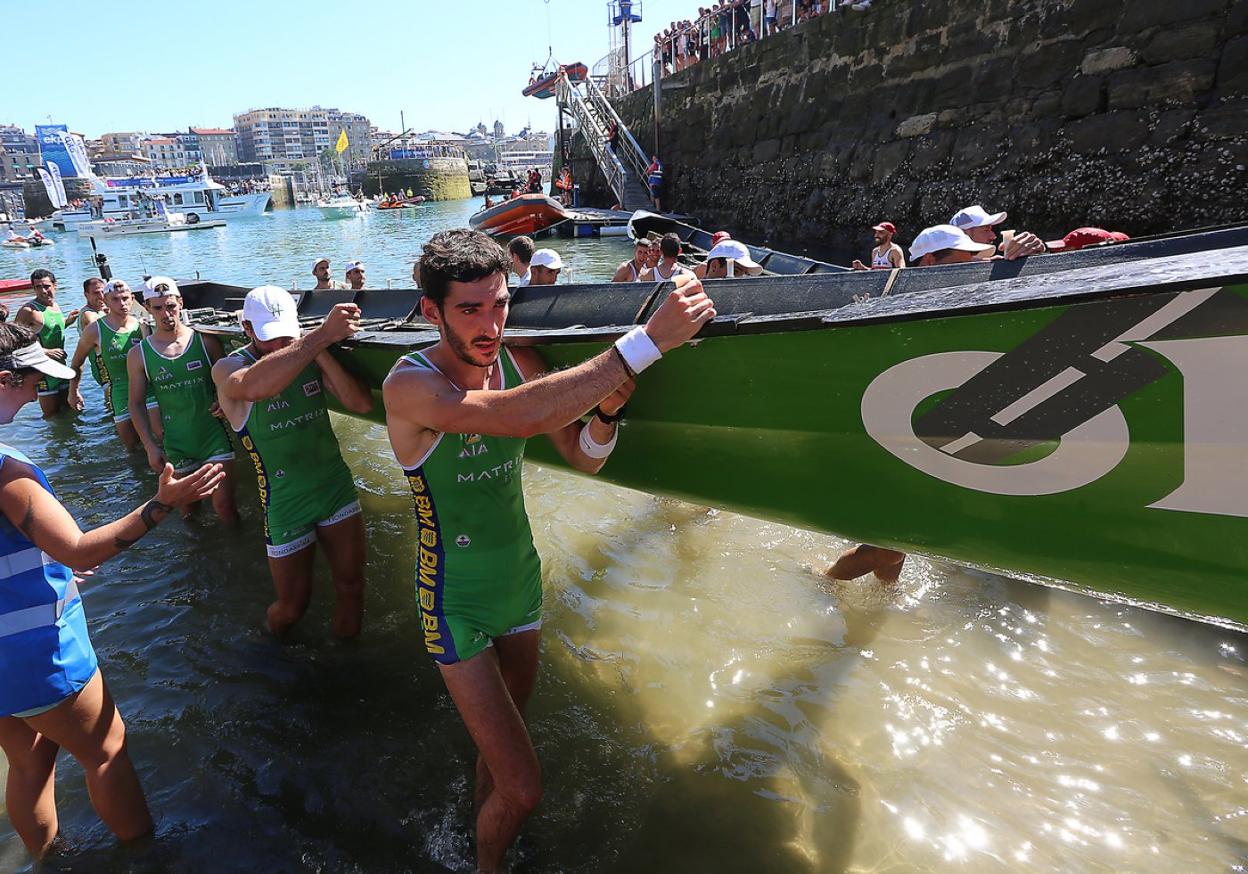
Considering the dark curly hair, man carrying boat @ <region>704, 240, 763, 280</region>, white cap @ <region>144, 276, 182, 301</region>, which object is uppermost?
the dark curly hair

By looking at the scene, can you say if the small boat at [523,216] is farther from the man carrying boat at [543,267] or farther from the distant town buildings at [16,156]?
the distant town buildings at [16,156]

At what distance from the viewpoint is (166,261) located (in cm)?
3381

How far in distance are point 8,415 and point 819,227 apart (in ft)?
60.7

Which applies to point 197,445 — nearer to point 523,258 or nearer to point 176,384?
point 176,384

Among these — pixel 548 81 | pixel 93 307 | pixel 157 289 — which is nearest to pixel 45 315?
pixel 93 307

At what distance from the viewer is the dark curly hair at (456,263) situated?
2.31 meters

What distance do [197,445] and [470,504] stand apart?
13.8 feet

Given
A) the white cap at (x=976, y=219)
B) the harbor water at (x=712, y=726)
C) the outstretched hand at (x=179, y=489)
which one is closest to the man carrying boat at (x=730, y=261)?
the white cap at (x=976, y=219)

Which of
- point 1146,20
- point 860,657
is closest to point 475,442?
point 860,657

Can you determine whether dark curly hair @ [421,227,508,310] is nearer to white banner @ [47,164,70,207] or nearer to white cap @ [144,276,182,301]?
white cap @ [144,276,182,301]

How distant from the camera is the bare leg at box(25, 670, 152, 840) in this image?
266cm

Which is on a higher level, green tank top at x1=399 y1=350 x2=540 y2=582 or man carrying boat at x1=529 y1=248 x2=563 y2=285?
man carrying boat at x1=529 y1=248 x2=563 y2=285

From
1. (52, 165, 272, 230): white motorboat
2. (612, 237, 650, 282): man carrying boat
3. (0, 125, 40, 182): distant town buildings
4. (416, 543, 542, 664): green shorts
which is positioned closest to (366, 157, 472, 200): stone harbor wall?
(52, 165, 272, 230): white motorboat

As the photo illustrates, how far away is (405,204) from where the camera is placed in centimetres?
8094
